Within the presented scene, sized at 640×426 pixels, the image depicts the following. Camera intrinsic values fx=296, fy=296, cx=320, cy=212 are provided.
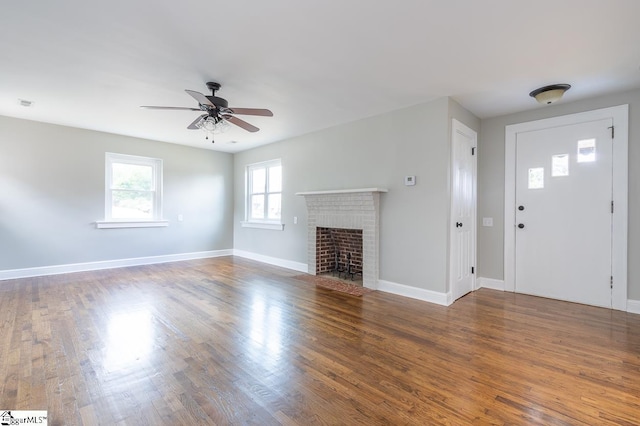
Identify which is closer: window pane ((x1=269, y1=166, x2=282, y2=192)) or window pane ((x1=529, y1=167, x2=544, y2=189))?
window pane ((x1=529, y1=167, x2=544, y2=189))

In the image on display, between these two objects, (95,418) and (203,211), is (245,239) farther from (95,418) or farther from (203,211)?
(95,418)

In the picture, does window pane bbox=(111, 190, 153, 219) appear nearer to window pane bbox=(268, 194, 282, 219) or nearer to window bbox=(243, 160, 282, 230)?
Answer: window bbox=(243, 160, 282, 230)

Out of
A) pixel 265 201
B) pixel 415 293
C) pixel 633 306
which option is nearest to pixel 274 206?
pixel 265 201

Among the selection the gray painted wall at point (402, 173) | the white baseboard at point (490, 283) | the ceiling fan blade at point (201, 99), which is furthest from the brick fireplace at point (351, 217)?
the ceiling fan blade at point (201, 99)

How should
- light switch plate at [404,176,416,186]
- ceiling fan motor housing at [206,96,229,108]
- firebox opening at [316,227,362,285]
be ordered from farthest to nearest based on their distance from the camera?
firebox opening at [316,227,362,285] → light switch plate at [404,176,416,186] → ceiling fan motor housing at [206,96,229,108]

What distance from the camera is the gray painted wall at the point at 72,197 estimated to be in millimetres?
4691

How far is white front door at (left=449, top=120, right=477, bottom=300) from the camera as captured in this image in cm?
375

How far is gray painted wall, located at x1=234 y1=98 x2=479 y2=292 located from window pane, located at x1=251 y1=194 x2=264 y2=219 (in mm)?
1507

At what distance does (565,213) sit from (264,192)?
5.18m

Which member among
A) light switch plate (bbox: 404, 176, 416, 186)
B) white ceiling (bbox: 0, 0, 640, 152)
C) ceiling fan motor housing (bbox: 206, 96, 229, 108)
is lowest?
light switch plate (bbox: 404, 176, 416, 186)

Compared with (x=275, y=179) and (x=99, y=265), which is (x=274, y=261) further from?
(x=99, y=265)

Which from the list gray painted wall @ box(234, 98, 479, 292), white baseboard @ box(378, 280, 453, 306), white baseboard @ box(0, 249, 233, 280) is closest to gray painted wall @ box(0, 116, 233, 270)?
white baseboard @ box(0, 249, 233, 280)

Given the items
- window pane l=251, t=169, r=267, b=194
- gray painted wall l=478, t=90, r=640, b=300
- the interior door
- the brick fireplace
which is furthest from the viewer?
window pane l=251, t=169, r=267, b=194

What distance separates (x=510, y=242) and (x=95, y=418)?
187 inches
